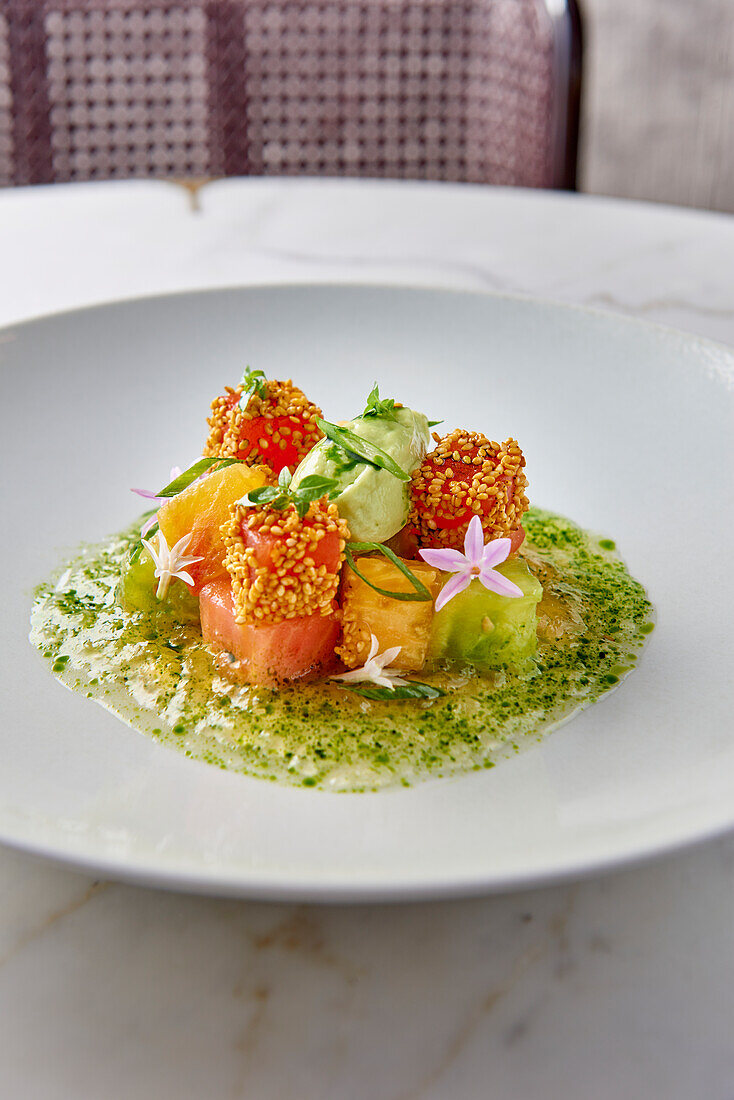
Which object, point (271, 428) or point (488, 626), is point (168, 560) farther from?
point (488, 626)

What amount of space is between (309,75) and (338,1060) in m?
3.60

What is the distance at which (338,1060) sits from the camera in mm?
752

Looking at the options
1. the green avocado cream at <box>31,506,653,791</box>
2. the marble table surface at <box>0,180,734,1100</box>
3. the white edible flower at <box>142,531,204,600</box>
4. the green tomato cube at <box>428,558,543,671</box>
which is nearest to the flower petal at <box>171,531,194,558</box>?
the white edible flower at <box>142,531,204,600</box>

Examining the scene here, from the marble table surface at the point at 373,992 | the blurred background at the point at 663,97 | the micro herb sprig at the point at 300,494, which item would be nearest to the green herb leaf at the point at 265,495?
the micro herb sprig at the point at 300,494

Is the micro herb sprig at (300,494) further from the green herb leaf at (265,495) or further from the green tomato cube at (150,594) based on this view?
the green tomato cube at (150,594)

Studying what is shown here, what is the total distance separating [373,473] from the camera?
1.14m

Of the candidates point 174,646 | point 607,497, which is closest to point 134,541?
point 174,646

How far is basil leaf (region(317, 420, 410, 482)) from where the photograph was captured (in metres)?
1.14

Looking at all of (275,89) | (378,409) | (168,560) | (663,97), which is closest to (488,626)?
(378,409)

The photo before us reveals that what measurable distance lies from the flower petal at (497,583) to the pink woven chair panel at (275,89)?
3042 millimetres

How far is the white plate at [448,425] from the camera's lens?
0.77 m

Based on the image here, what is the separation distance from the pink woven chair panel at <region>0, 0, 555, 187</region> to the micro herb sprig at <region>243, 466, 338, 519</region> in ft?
9.65

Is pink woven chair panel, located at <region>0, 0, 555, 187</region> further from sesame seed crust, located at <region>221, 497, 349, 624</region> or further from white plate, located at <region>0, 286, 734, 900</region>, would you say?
sesame seed crust, located at <region>221, 497, 349, 624</region>

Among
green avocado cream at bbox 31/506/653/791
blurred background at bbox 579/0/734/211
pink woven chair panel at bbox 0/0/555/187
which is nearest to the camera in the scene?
green avocado cream at bbox 31/506/653/791
